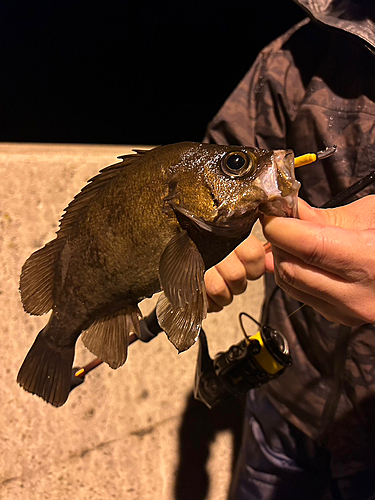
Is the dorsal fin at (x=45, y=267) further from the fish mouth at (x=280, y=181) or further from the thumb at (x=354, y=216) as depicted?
the thumb at (x=354, y=216)

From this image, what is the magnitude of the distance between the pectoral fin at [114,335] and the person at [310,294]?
0.27 meters

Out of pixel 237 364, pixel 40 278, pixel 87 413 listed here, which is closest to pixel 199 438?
pixel 87 413

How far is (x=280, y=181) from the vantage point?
0.58m

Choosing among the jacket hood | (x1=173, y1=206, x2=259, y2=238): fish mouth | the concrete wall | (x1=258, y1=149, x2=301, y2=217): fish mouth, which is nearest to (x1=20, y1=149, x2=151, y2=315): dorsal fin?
(x1=173, y1=206, x2=259, y2=238): fish mouth

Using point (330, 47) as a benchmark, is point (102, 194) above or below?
below

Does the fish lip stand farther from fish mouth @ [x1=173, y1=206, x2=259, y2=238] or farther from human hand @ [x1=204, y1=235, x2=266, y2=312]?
human hand @ [x1=204, y1=235, x2=266, y2=312]

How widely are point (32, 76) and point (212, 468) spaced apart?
7.62 ft

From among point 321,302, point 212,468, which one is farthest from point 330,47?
point 212,468

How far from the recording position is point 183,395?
1.49 m

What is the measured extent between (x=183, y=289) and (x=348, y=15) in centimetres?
90

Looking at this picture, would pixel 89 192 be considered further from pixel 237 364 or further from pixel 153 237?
pixel 237 364

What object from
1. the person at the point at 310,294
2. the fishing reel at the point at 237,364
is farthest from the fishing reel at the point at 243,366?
the person at the point at 310,294

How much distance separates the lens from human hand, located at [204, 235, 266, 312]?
2.99 feet

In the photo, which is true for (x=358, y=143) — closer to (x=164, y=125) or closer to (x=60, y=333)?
(x=60, y=333)
